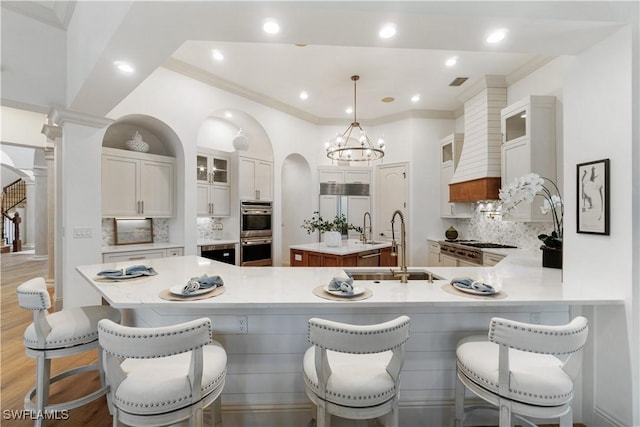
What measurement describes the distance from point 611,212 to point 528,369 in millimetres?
1068

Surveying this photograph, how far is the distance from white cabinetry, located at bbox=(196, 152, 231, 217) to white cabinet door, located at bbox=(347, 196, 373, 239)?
2609 millimetres

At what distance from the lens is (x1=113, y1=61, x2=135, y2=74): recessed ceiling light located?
2.21 m

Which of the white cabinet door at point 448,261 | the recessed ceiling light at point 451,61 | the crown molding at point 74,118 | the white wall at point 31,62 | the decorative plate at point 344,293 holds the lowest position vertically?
the white cabinet door at point 448,261

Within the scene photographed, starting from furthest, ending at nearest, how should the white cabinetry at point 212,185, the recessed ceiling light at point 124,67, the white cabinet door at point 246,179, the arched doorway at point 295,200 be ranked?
the arched doorway at point 295,200, the white cabinet door at point 246,179, the white cabinetry at point 212,185, the recessed ceiling light at point 124,67

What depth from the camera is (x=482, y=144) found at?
4449 mm

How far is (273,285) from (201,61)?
3.63 meters

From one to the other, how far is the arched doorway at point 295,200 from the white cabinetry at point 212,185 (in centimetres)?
153

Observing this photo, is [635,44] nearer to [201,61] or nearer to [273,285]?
[273,285]

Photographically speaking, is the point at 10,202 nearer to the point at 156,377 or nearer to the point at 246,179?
Answer: the point at 246,179

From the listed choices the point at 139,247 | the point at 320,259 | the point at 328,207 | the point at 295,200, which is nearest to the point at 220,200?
the point at 139,247

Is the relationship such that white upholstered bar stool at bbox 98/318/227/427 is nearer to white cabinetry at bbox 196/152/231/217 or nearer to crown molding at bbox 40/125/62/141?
white cabinetry at bbox 196/152/231/217

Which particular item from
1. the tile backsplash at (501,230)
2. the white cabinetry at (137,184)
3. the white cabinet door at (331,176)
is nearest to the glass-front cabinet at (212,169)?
the white cabinetry at (137,184)

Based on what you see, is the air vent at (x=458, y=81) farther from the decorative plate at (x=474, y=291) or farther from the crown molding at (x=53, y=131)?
the crown molding at (x=53, y=131)

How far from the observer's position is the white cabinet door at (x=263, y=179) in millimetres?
5387
